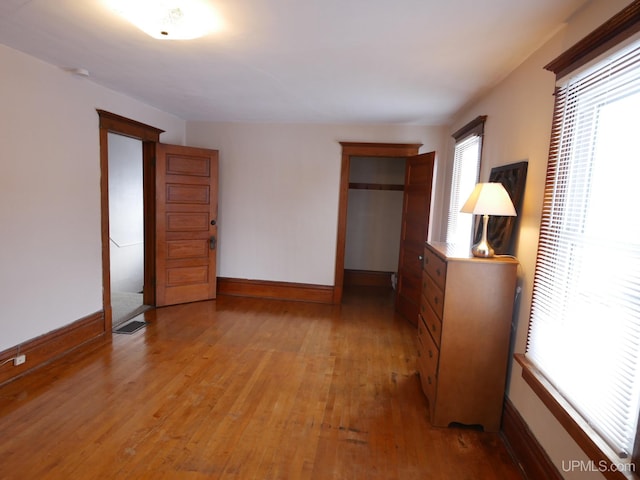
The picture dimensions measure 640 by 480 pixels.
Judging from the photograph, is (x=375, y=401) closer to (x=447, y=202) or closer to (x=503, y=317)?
(x=503, y=317)

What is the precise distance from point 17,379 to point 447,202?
442 centimetres

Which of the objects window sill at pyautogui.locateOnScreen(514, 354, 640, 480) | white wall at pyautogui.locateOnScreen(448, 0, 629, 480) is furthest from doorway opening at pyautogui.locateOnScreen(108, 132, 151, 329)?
window sill at pyautogui.locateOnScreen(514, 354, 640, 480)

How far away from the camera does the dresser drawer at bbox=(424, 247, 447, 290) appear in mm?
2203

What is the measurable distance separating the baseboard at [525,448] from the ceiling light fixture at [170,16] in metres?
2.88

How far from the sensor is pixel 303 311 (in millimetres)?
4516

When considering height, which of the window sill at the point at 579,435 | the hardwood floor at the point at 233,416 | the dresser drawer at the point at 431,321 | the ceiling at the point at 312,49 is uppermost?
the ceiling at the point at 312,49

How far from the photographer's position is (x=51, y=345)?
9.53ft

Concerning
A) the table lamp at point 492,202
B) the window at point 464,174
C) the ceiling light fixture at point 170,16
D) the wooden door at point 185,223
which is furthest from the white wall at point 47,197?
the window at point 464,174

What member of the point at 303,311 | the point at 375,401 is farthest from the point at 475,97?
the point at 303,311

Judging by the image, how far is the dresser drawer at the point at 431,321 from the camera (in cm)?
226

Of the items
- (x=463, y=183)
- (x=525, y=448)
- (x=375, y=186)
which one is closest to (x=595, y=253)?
(x=525, y=448)

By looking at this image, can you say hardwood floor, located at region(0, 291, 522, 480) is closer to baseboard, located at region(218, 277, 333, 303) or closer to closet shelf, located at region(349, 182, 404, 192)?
baseboard, located at region(218, 277, 333, 303)

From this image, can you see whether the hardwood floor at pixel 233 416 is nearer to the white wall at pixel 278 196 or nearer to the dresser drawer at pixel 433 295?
the dresser drawer at pixel 433 295

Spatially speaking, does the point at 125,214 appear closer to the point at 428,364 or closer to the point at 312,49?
the point at 312,49
